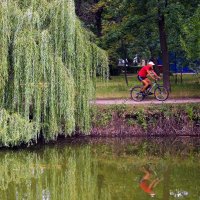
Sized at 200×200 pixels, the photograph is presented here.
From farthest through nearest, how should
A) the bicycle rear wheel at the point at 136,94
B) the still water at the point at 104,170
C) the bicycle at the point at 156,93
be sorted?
the bicycle rear wheel at the point at 136,94
the bicycle at the point at 156,93
the still water at the point at 104,170

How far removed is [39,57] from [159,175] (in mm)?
5338

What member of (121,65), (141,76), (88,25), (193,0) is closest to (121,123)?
(141,76)

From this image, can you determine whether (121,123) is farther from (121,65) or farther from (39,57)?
(121,65)

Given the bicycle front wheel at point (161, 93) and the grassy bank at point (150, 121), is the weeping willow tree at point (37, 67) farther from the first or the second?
the bicycle front wheel at point (161, 93)

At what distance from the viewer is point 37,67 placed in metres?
15.8

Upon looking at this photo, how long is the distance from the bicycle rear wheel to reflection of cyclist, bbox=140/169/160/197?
7.10 m

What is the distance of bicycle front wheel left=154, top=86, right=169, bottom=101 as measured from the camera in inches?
794

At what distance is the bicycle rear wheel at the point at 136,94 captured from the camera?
67.0ft

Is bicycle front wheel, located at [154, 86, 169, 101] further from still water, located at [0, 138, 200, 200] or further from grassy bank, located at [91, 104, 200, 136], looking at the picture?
still water, located at [0, 138, 200, 200]

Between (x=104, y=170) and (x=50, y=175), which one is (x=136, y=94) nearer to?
(x=104, y=170)

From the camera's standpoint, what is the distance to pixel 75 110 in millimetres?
17375

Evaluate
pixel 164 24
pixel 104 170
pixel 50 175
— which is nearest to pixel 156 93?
pixel 164 24

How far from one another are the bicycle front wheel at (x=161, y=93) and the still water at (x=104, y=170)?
2.29m

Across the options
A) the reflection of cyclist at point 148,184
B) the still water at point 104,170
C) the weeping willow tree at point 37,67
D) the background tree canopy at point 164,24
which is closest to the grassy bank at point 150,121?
the still water at point 104,170
